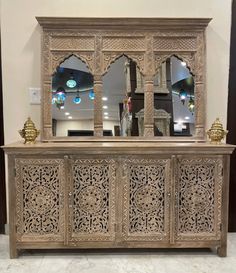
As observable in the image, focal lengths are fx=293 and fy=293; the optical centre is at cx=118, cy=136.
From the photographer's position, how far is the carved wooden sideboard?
6.56 feet

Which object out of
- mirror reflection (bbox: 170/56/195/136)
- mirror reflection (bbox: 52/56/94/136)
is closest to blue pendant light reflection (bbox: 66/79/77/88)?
mirror reflection (bbox: 52/56/94/136)

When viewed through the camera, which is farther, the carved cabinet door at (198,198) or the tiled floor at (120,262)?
the carved cabinet door at (198,198)

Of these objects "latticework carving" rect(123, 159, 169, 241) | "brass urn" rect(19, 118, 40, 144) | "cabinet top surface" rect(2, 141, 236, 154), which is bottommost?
"latticework carving" rect(123, 159, 169, 241)

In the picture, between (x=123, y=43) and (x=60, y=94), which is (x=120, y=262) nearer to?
(x=60, y=94)

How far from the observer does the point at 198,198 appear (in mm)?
2047

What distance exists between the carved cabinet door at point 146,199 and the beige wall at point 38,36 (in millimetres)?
736

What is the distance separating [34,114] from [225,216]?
1664mm

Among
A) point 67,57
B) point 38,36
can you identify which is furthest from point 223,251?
point 38,36

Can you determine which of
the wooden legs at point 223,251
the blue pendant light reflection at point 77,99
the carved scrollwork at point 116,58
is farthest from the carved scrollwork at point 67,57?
the wooden legs at point 223,251

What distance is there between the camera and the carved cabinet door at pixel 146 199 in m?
2.02

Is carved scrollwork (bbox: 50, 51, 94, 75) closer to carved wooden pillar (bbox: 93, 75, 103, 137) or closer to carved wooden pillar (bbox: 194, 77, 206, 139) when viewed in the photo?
carved wooden pillar (bbox: 93, 75, 103, 137)

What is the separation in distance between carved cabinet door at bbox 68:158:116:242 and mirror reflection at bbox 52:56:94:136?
0.43 metres

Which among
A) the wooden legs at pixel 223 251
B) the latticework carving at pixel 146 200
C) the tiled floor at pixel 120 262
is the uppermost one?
the latticework carving at pixel 146 200

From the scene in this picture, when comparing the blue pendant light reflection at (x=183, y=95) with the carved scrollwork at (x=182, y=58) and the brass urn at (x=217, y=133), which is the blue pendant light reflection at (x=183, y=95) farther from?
the brass urn at (x=217, y=133)
